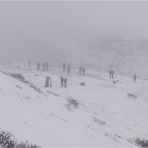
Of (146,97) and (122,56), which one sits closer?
(146,97)

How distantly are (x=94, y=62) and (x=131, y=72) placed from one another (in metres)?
32.5

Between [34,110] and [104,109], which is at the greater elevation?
[34,110]

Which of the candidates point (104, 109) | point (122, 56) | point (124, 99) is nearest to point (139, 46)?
point (122, 56)


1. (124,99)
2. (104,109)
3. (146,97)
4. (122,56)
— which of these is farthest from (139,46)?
(104,109)

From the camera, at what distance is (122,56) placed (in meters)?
186

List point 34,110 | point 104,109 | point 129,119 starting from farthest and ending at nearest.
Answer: point 104,109 < point 129,119 < point 34,110

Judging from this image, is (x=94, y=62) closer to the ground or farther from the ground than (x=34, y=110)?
A: closer to the ground

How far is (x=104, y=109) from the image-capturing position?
54.1 meters

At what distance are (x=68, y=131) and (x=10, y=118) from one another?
16.3ft

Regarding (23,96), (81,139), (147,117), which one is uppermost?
(23,96)

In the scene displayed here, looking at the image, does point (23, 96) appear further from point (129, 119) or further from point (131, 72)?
point (131, 72)

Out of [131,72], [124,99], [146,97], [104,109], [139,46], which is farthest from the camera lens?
[139,46]

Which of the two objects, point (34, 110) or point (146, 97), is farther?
point (146, 97)

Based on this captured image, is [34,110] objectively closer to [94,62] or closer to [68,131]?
[68,131]
